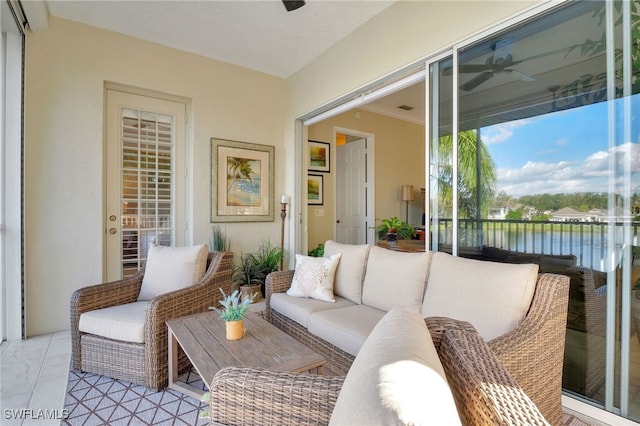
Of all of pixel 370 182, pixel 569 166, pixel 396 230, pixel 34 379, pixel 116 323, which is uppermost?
pixel 370 182

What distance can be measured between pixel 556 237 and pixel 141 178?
385 cm

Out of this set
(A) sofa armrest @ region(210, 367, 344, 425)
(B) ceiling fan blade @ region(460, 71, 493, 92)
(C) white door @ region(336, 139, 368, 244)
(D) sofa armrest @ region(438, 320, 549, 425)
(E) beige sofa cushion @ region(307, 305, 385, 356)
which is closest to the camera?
(D) sofa armrest @ region(438, 320, 549, 425)

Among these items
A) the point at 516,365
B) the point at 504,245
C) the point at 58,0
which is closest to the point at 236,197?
the point at 58,0

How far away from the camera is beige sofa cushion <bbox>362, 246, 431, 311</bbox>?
2045 mm

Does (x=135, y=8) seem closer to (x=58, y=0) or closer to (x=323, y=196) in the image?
(x=58, y=0)

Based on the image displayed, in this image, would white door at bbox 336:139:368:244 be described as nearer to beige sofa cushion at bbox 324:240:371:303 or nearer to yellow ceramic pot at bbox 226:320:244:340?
beige sofa cushion at bbox 324:240:371:303

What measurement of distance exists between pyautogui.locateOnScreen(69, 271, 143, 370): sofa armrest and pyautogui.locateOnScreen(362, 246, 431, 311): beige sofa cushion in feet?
5.95

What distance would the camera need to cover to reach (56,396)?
6.35 ft

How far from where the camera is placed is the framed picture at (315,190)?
4.95 metres

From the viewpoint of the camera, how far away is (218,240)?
385cm

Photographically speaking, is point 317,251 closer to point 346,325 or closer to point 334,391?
point 346,325

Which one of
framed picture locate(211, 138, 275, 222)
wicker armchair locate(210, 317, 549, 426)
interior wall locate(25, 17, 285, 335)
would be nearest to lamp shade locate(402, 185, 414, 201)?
framed picture locate(211, 138, 275, 222)

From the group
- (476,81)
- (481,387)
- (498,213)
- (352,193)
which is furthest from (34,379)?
(352,193)

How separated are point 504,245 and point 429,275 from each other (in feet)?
1.88
